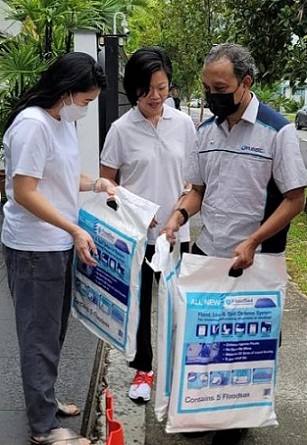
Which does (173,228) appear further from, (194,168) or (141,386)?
(141,386)

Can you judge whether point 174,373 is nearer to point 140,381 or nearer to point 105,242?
point 105,242

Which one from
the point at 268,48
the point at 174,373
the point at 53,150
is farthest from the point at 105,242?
the point at 268,48

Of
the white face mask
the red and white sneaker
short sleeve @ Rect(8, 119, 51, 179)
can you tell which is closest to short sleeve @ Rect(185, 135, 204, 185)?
the white face mask

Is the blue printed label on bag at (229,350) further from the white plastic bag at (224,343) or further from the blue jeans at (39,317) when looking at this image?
the blue jeans at (39,317)

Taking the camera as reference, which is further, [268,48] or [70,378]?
[268,48]

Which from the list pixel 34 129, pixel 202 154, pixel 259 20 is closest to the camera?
pixel 34 129

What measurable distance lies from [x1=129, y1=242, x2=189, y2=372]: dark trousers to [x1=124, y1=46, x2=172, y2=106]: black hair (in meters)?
0.80

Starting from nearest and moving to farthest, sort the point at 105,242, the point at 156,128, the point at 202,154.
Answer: the point at 105,242, the point at 202,154, the point at 156,128

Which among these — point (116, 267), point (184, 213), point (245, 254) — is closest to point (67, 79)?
point (116, 267)

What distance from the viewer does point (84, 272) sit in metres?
2.72

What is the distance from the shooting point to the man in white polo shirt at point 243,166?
8.50 feet

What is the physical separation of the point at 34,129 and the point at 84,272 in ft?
2.21

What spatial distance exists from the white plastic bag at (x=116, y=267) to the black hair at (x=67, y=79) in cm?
46

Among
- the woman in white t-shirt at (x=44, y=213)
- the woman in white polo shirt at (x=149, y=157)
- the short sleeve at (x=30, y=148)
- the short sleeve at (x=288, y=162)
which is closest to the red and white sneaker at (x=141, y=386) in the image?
the woman in white polo shirt at (x=149, y=157)
